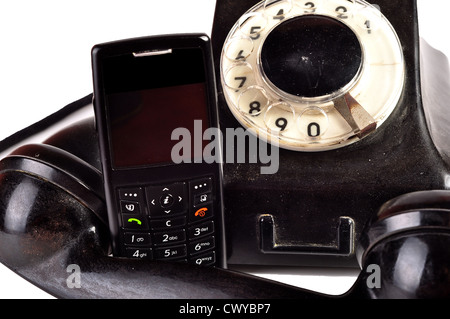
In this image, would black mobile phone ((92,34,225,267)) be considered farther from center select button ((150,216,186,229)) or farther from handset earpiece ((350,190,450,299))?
handset earpiece ((350,190,450,299))

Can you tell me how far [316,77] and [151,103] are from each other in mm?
229

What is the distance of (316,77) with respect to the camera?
105 centimetres

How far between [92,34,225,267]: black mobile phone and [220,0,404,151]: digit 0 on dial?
0.11 meters

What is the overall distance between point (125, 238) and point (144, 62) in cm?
23

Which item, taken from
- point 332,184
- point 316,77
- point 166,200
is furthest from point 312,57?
point 166,200

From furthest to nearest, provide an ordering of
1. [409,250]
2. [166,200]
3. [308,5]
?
[308,5]
[166,200]
[409,250]

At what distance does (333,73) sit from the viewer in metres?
1.05

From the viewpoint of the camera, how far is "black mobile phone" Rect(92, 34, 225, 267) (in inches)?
37.7

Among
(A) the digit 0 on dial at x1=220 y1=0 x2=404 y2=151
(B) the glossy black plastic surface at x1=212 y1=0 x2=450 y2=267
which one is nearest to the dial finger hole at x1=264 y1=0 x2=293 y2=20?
(A) the digit 0 on dial at x1=220 y1=0 x2=404 y2=151

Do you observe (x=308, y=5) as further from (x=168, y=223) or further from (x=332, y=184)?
(x=168, y=223)

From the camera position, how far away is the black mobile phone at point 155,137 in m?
0.96

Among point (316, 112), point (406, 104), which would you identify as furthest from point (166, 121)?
point (406, 104)

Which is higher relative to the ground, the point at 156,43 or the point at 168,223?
the point at 156,43

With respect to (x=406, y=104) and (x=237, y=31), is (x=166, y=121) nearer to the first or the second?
(x=237, y=31)
